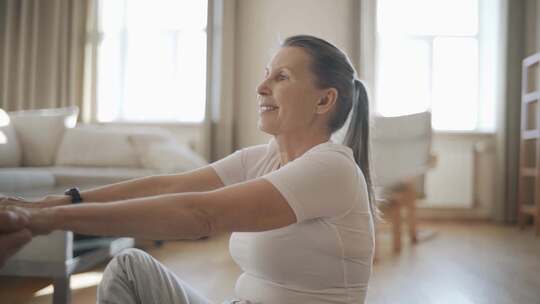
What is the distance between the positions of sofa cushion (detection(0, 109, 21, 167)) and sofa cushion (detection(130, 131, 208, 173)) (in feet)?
2.62

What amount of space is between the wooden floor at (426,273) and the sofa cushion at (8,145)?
49.8 inches

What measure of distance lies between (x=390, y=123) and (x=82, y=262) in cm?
214

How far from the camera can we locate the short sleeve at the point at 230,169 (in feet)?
3.64

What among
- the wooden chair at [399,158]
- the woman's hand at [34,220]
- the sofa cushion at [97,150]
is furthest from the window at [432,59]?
the woman's hand at [34,220]

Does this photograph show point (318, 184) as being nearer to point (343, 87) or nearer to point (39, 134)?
point (343, 87)

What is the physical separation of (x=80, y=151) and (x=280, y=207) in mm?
3022

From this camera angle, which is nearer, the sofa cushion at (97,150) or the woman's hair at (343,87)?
the woman's hair at (343,87)

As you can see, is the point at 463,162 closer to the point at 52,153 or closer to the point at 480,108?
the point at 480,108

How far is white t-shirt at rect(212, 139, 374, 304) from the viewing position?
0.81 meters

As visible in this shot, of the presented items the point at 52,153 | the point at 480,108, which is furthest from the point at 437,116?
the point at 52,153

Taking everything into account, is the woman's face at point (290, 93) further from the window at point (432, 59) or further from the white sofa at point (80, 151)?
the window at point (432, 59)

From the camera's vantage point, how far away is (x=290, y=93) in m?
0.96

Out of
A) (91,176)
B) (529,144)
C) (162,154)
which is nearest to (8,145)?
(91,176)

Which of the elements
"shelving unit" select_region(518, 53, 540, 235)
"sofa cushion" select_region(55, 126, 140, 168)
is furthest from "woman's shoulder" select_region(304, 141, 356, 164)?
"shelving unit" select_region(518, 53, 540, 235)
